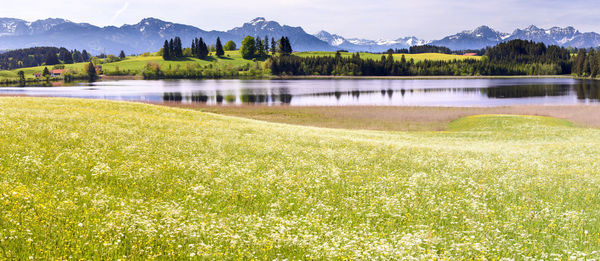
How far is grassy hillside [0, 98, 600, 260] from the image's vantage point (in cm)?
922

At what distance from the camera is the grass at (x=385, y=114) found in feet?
211

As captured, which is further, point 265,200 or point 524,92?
point 524,92

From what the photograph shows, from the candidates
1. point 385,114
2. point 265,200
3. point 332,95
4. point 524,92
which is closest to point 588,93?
point 524,92

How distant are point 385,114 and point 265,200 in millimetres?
65242

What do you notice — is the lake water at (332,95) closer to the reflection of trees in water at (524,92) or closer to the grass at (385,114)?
the reflection of trees in water at (524,92)

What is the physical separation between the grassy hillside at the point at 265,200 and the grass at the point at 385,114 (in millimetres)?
40963

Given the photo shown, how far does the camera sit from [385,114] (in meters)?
75.5

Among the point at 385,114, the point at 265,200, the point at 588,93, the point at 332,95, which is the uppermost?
the point at 332,95

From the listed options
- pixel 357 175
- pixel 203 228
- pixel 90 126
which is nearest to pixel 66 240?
pixel 203 228

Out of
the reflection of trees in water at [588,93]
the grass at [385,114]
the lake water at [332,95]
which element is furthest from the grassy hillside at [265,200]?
the reflection of trees in water at [588,93]

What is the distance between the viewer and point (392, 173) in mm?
18312

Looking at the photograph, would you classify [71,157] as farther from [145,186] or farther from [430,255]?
[430,255]

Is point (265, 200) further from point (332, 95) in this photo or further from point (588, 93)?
point (588, 93)

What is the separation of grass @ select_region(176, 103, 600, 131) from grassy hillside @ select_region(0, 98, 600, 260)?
4096 centimetres
